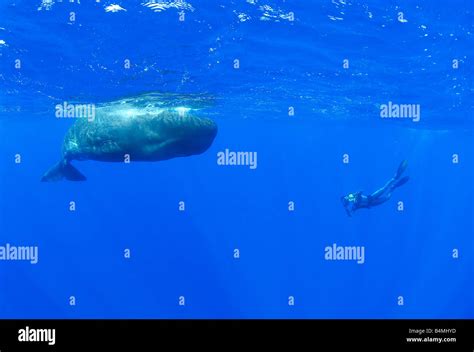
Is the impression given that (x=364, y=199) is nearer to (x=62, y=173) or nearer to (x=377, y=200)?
(x=377, y=200)

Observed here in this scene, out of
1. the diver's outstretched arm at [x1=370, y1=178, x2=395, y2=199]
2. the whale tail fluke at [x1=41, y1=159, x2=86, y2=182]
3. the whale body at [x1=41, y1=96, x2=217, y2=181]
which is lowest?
the diver's outstretched arm at [x1=370, y1=178, x2=395, y2=199]

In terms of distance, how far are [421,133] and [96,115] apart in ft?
105

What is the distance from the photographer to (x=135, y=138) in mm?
13062

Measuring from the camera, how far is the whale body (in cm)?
1244

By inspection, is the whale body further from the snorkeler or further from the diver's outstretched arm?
the diver's outstretched arm

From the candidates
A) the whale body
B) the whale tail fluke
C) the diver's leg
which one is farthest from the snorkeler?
the whale tail fluke

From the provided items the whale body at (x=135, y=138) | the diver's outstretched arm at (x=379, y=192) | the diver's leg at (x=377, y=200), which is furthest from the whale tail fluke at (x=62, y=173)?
the diver's outstretched arm at (x=379, y=192)

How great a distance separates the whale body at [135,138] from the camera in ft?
40.8

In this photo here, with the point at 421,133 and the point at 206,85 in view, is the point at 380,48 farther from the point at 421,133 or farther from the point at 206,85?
the point at 421,133

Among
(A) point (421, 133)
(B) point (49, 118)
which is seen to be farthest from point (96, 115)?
(A) point (421, 133)

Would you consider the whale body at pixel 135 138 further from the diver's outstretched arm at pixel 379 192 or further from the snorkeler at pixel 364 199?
the diver's outstretched arm at pixel 379 192

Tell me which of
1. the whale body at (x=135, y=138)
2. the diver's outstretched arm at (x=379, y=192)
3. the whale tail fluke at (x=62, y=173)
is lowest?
the diver's outstretched arm at (x=379, y=192)

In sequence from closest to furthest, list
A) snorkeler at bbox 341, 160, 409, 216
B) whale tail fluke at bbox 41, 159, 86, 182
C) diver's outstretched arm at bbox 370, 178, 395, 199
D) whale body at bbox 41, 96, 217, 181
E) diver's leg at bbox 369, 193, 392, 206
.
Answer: whale body at bbox 41, 96, 217, 181 → whale tail fluke at bbox 41, 159, 86, 182 → snorkeler at bbox 341, 160, 409, 216 → diver's leg at bbox 369, 193, 392, 206 → diver's outstretched arm at bbox 370, 178, 395, 199

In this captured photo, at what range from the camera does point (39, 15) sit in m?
12.2
